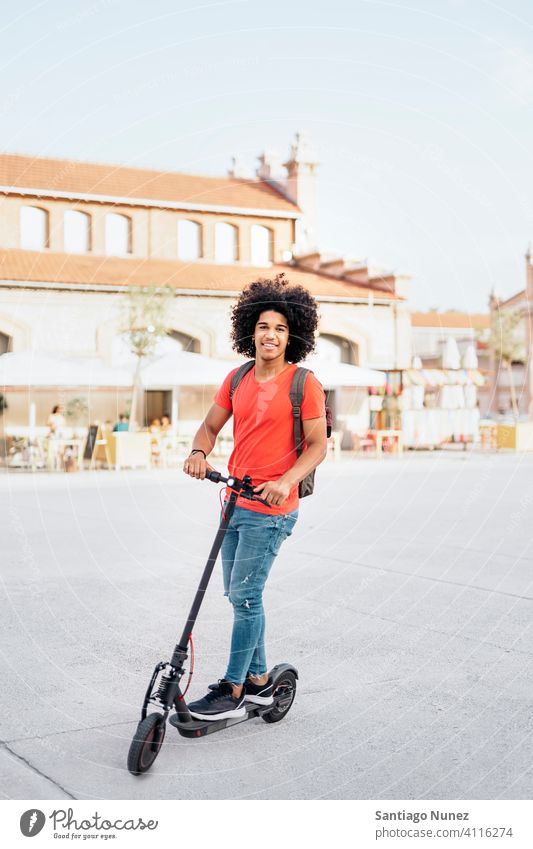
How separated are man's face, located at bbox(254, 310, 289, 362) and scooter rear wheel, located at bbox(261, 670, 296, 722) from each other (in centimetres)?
141

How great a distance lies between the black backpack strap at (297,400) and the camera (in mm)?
4477

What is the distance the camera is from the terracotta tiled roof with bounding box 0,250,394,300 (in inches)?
1172

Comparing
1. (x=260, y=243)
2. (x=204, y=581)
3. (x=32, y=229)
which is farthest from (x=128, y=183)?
(x=204, y=581)

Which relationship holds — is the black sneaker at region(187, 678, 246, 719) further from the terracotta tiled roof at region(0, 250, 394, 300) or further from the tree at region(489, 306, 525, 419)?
the tree at region(489, 306, 525, 419)

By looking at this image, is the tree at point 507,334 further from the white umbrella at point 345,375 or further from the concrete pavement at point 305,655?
the concrete pavement at point 305,655

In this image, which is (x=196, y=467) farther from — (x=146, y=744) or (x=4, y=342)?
(x=4, y=342)

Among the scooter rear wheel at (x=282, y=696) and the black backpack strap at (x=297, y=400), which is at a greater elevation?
the black backpack strap at (x=297, y=400)

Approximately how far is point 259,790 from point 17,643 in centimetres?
263

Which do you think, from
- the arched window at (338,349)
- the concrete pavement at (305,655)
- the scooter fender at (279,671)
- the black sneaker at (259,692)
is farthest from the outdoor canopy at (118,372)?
the black sneaker at (259,692)

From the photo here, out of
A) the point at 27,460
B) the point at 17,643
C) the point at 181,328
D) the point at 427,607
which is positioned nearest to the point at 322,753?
the point at 17,643

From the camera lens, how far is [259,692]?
465 centimetres

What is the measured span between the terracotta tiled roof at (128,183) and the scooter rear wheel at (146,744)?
2915 centimetres

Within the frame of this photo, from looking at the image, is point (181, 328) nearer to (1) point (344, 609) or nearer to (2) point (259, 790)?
(1) point (344, 609)

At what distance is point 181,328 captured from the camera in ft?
102
